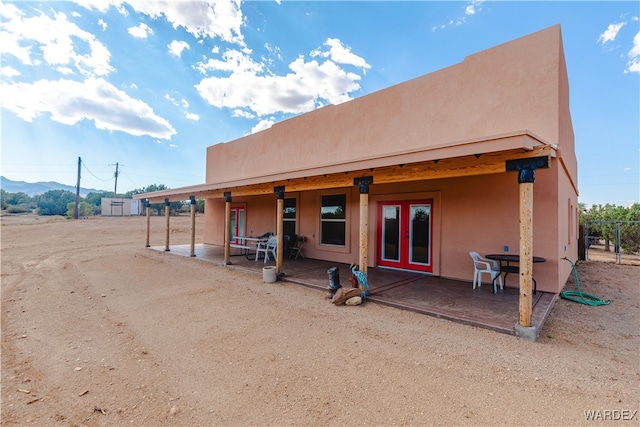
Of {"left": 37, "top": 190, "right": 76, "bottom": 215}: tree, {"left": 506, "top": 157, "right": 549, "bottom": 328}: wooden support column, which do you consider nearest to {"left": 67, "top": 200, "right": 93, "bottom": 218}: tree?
{"left": 37, "top": 190, "right": 76, "bottom": 215}: tree

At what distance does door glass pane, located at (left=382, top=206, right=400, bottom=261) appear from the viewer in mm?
7891

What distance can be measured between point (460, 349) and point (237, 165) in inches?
486

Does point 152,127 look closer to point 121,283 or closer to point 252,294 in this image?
point 121,283

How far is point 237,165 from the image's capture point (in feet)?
44.9

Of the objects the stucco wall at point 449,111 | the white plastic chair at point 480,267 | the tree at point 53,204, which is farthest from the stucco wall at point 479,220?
the tree at point 53,204

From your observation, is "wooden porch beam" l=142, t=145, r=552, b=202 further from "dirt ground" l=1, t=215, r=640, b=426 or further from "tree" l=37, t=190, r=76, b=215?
"tree" l=37, t=190, r=76, b=215

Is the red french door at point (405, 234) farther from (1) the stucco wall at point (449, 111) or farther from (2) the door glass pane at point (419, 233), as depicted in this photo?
(1) the stucco wall at point (449, 111)

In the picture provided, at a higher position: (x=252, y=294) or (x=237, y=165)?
(x=237, y=165)

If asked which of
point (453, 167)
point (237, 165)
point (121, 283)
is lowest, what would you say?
point (121, 283)

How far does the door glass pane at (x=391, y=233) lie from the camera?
25.9ft

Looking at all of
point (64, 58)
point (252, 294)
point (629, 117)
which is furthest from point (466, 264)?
point (64, 58)

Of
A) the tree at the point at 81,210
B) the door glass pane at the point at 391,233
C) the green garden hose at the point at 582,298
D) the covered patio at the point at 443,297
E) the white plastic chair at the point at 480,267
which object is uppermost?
the tree at the point at 81,210

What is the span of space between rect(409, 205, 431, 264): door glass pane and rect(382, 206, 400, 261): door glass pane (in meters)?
0.38

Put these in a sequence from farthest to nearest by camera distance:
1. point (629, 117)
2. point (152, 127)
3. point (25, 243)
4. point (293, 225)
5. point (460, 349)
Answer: point (152, 127), point (25, 243), point (629, 117), point (293, 225), point (460, 349)
